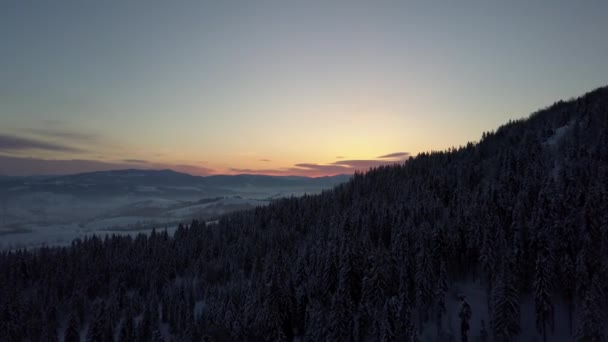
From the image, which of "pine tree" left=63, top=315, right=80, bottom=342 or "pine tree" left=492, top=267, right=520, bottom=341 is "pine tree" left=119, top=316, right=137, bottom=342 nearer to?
"pine tree" left=63, top=315, right=80, bottom=342

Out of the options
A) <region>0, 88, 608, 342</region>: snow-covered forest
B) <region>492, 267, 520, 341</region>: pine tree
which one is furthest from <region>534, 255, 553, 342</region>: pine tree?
<region>492, 267, 520, 341</region>: pine tree

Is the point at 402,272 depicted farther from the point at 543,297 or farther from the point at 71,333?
the point at 71,333

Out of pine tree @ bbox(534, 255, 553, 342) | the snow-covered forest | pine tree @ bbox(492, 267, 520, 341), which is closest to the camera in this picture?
pine tree @ bbox(492, 267, 520, 341)

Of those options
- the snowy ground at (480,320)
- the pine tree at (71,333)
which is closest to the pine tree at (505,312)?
the snowy ground at (480,320)

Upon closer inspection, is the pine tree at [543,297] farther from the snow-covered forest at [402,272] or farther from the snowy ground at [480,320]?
the snowy ground at [480,320]

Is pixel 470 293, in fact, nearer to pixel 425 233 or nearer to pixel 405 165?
pixel 425 233

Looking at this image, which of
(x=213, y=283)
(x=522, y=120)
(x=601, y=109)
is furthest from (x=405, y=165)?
(x=213, y=283)

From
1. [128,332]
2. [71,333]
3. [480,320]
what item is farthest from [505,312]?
[71,333]

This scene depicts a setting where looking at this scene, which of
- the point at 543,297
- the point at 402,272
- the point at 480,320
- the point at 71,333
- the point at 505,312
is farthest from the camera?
the point at 71,333
